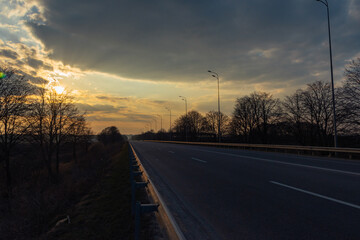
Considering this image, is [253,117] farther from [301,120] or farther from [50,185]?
[50,185]

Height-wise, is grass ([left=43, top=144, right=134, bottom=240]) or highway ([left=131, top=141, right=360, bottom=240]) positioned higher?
highway ([left=131, top=141, right=360, bottom=240])

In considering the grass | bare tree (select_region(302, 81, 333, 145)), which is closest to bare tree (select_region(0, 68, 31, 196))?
the grass

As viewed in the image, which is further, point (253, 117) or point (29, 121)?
point (253, 117)

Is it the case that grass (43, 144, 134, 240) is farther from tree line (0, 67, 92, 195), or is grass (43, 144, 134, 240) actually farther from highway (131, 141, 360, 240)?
tree line (0, 67, 92, 195)

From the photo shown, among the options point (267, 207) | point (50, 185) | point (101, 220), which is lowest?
point (50, 185)

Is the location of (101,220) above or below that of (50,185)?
above

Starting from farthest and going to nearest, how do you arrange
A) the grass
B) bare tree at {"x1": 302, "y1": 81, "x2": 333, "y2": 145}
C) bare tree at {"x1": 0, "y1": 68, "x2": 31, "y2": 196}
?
bare tree at {"x1": 302, "y1": 81, "x2": 333, "y2": 145}, bare tree at {"x1": 0, "y1": 68, "x2": 31, "y2": 196}, the grass

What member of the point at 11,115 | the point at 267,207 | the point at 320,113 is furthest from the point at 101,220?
the point at 320,113

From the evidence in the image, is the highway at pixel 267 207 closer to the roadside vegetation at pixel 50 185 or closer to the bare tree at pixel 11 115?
the roadside vegetation at pixel 50 185

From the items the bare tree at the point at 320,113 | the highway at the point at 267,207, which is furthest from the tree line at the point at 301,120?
the highway at the point at 267,207

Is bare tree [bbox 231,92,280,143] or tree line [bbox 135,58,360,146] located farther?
bare tree [bbox 231,92,280,143]

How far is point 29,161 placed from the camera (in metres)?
33.9

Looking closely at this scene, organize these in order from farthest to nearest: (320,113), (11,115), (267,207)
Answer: (320,113)
(11,115)
(267,207)

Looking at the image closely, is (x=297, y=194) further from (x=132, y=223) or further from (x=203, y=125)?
(x=203, y=125)
